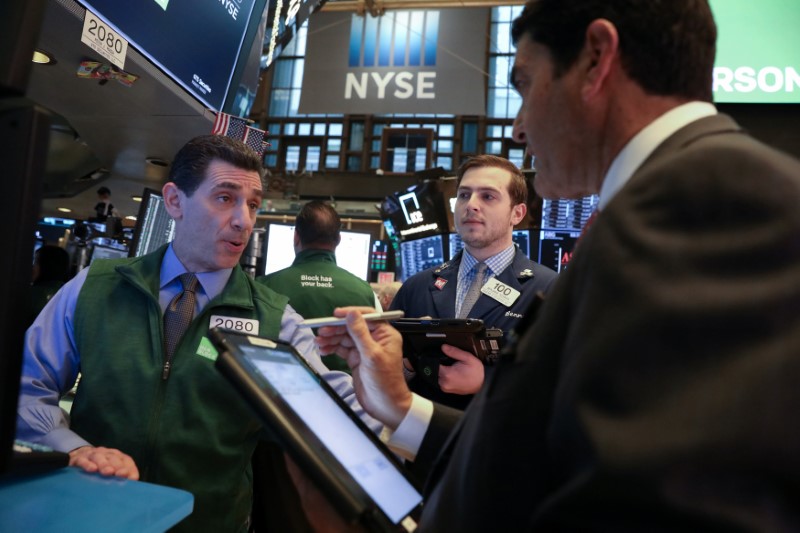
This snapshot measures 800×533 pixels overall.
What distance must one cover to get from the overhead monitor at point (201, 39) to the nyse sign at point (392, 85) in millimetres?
1953

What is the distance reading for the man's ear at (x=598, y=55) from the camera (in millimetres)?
788

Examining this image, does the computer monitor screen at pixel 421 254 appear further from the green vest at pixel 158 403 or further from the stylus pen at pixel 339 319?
the stylus pen at pixel 339 319

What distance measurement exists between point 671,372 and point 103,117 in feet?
9.76

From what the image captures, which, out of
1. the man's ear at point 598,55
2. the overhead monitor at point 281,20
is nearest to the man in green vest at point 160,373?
the man's ear at point 598,55

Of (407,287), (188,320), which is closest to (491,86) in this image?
(407,287)

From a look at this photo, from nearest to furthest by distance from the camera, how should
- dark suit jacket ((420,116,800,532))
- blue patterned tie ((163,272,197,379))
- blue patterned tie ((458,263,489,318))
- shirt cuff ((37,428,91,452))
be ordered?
dark suit jacket ((420,116,800,532))
shirt cuff ((37,428,91,452))
blue patterned tie ((163,272,197,379))
blue patterned tie ((458,263,489,318))

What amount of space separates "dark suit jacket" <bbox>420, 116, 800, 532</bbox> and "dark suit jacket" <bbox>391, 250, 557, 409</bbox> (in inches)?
60.8

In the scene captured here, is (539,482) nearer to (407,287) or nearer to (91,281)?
(91,281)

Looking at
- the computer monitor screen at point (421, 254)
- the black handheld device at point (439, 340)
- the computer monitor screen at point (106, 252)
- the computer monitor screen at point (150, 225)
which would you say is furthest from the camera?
the computer monitor screen at point (421, 254)

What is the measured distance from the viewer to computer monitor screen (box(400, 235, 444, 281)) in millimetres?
4703

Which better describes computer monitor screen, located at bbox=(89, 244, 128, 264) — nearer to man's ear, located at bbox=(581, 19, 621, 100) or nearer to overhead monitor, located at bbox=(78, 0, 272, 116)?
overhead monitor, located at bbox=(78, 0, 272, 116)

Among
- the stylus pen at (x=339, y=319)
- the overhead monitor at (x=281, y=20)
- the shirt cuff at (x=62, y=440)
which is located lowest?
the shirt cuff at (x=62, y=440)

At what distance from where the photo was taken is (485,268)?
2619 mm

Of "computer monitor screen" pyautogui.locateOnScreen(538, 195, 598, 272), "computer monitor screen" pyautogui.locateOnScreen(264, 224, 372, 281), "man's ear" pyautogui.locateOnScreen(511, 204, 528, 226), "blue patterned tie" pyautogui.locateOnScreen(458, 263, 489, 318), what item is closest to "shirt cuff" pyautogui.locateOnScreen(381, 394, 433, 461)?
"blue patterned tie" pyautogui.locateOnScreen(458, 263, 489, 318)
